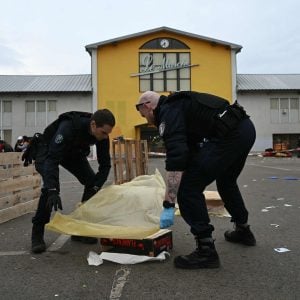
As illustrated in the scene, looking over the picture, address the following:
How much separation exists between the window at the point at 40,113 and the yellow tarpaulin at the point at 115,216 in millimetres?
33477

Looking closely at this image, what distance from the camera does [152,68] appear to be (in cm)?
3728

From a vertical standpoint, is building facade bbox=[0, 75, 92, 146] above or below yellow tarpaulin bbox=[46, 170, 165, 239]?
above

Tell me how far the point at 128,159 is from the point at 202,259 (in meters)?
7.00

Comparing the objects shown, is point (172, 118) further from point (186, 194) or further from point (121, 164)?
point (121, 164)

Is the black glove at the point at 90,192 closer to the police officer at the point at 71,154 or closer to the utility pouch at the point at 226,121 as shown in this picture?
the police officer at the point at 71,154

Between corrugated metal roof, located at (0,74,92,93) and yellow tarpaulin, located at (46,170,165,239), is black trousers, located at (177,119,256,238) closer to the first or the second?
yellow tarpaulin, located at (46,170,165,239)

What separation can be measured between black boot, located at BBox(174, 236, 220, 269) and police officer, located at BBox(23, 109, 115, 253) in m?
1.30

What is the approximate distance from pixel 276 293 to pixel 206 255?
2.55 ft

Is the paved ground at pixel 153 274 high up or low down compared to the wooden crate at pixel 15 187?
down

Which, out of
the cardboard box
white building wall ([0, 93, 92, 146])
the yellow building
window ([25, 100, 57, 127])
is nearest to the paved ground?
the cardboard box

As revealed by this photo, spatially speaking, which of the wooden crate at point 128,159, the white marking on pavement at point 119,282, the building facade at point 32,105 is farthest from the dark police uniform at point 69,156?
the building facade at point 32,105

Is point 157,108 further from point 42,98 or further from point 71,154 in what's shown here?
point 42,98

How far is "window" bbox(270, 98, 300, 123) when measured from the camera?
1517 inches

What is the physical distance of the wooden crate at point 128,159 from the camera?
994 centimetres
